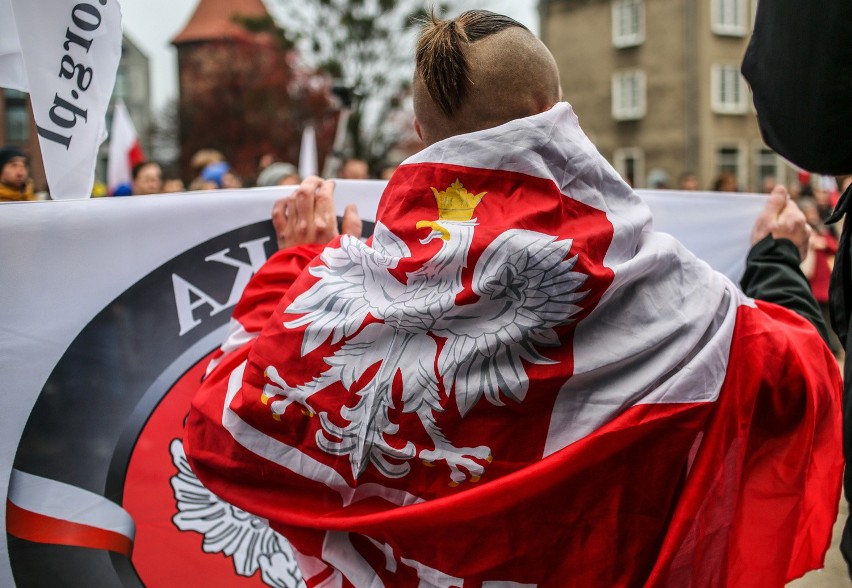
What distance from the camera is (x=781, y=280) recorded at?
175cm

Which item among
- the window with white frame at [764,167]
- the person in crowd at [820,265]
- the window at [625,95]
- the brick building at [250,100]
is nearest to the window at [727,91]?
the window with white frame at [764,167]

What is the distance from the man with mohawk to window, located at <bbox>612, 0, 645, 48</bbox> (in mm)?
27071

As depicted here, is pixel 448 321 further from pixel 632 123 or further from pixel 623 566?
pixel 632 123

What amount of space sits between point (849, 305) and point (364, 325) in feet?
2.32

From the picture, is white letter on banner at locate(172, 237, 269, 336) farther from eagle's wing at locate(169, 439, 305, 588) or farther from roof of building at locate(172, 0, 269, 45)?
roof of building at locate(172, 0, 269, 45)

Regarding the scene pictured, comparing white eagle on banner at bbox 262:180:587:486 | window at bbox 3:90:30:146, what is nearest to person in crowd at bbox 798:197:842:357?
white eagle on banner at bbox 262:180:587:486

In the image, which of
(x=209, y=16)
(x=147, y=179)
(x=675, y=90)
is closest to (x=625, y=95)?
(x=675, y=90)

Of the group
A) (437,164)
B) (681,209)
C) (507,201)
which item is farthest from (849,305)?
(681,209)

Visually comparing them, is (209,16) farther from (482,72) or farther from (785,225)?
(482,72)

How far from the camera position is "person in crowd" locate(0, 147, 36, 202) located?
315cm

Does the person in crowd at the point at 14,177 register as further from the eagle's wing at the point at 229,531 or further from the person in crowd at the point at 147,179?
the person in crowd at the point at 147,179

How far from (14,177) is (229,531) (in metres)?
2.32

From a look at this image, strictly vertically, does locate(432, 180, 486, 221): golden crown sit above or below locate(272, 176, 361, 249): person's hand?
above

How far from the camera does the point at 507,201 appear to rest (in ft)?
4.39
